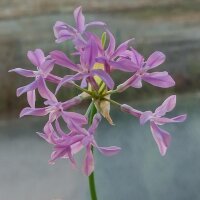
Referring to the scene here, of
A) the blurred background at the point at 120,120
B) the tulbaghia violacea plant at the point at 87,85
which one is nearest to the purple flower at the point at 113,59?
the tulbaghia violacea plant at the point at 87,85

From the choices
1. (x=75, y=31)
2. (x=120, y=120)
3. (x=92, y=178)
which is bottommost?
(x=120, y=120)

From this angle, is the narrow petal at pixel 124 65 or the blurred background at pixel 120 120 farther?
the blurred background at pixel 120 120

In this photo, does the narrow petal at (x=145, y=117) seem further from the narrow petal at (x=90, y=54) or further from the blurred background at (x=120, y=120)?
the blurred background at (x=120, y=120)

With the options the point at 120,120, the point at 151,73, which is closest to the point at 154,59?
the point at 151,73

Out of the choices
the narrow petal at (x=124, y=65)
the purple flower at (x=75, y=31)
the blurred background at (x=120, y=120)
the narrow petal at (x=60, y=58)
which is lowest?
the blurred background at (x=120, y=120)

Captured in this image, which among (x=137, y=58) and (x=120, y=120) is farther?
(x=120, y=120)

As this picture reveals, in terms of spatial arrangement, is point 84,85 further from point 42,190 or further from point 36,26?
point 36,26

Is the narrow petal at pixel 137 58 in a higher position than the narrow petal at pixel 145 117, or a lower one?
higher

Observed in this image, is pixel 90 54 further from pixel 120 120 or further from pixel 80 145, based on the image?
pixel 120 120
